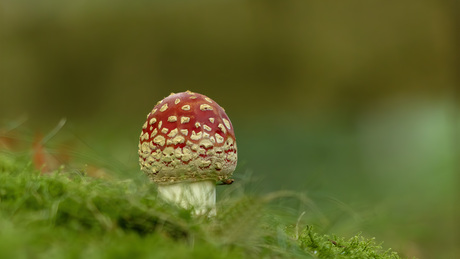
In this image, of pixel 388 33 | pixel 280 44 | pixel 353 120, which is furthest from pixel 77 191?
pixel 388 33

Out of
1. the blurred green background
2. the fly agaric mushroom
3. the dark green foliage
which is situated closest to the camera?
the dark green foliage

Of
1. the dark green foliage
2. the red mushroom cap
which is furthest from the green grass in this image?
the red mushroom cap

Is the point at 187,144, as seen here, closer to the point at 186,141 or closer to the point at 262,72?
the point at 186,141

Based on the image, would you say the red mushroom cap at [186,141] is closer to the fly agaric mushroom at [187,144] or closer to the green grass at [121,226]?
the fly agaric mushroom at [187,144]

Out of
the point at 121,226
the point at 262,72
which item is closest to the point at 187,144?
the point at 121,226

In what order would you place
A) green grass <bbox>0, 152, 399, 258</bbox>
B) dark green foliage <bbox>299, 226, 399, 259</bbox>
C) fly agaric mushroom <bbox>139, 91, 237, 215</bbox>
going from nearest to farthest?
green grass <bbox>0, 152, 399, 258</bbox> < dark green foliage <bbox>299, 226, 399, 259</bbox> < fly agaric mushroom <bbox>139, 91, 237, 215</bbox>

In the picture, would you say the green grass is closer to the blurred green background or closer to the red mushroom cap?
the red mushroom cap

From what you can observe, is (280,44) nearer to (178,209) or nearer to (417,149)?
(417,149)
